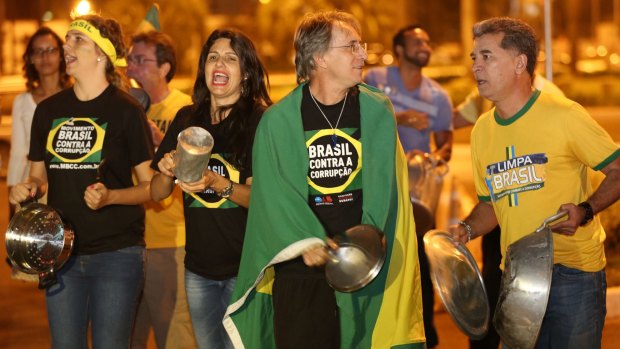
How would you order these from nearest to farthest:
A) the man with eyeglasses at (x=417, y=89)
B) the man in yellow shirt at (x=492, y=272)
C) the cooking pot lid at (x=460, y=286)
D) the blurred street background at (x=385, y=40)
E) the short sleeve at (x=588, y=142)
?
the cooking pot lid at (x=460, y=286), the short sleeve at (x=588, y=142), the man in yellow shirt at (x=492, y=272), the man with eyeglasses at (x=417, y=89), the blurred street background at (x=385, y=40)

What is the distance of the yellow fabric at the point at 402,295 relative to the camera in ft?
16.9

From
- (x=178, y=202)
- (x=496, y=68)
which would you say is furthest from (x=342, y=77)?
(x=178, y=202)

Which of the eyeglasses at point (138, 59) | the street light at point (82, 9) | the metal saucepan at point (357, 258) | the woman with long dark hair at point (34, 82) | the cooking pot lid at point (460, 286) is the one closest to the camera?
the metal saucepan at point (357, 258)

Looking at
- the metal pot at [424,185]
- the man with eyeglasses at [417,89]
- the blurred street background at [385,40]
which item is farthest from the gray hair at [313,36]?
the blurred street background at [385,40]

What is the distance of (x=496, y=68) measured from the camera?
17.1ft

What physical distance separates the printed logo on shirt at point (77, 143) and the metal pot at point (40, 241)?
10.3 inches

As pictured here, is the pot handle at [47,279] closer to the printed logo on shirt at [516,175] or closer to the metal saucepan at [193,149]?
the metal saucepan at [193,149]

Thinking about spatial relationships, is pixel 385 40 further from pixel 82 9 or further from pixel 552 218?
pixel 552 218

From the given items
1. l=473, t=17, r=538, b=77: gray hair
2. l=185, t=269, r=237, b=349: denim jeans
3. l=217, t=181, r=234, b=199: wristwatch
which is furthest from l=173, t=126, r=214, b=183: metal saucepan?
l=473, t=17, r=538, b=77: gray hair

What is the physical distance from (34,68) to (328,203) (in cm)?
370

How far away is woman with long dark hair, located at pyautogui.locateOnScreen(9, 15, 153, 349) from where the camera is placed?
5641 millimetres

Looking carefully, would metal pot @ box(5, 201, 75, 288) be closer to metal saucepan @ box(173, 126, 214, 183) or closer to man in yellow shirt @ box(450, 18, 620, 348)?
metal saucepan @ box(173, 126, 214, 183)

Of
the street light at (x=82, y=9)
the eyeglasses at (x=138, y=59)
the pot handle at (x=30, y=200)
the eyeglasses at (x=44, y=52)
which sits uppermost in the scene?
the street light at (x=82, y=9)

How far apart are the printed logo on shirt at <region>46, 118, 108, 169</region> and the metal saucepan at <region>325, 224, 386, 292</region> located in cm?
151
